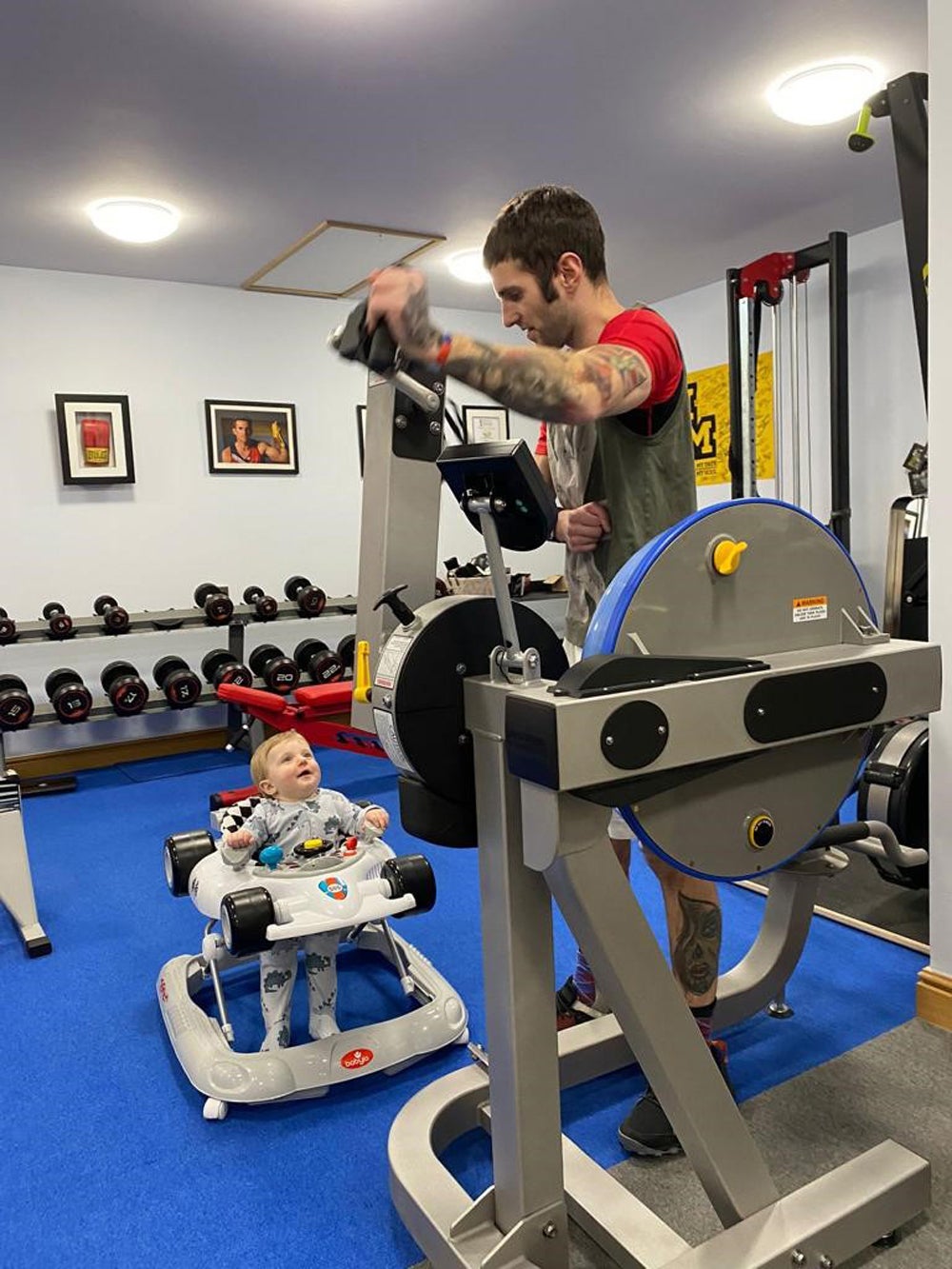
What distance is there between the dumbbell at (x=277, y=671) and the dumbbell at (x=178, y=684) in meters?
0.31

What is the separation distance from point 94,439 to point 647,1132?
14.0ft

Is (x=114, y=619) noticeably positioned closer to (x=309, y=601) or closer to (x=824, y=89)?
(x=309, y=601)

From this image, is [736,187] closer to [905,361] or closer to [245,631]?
[905,361]

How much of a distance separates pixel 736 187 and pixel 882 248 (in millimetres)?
1109

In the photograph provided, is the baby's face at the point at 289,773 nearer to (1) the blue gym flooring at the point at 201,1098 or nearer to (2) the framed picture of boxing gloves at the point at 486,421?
(1) the blue gym flooring at the point at 201,1098

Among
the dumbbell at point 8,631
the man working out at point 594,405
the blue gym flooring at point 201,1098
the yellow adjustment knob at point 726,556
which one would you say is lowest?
the blue gym flooring at point 201,1098

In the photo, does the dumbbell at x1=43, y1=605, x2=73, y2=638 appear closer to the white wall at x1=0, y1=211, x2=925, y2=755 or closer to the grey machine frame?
the white wall at x1=0, y1=211, x2=925, y2=755

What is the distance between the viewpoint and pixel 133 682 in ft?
14.4

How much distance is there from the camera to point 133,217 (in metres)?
3.78

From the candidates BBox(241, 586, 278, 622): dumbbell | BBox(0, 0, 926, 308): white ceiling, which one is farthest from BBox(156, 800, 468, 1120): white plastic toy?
BBox(241, 586, 278, 622): dumbbell

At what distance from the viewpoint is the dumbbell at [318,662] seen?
183 inches

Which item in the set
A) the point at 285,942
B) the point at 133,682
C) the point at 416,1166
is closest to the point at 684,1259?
the point at 416,1166

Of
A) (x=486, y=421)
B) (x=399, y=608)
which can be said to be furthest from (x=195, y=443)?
(x=399, y=608)

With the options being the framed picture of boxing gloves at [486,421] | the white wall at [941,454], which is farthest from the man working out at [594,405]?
the framed picture of boxing gloves at [486,421]
